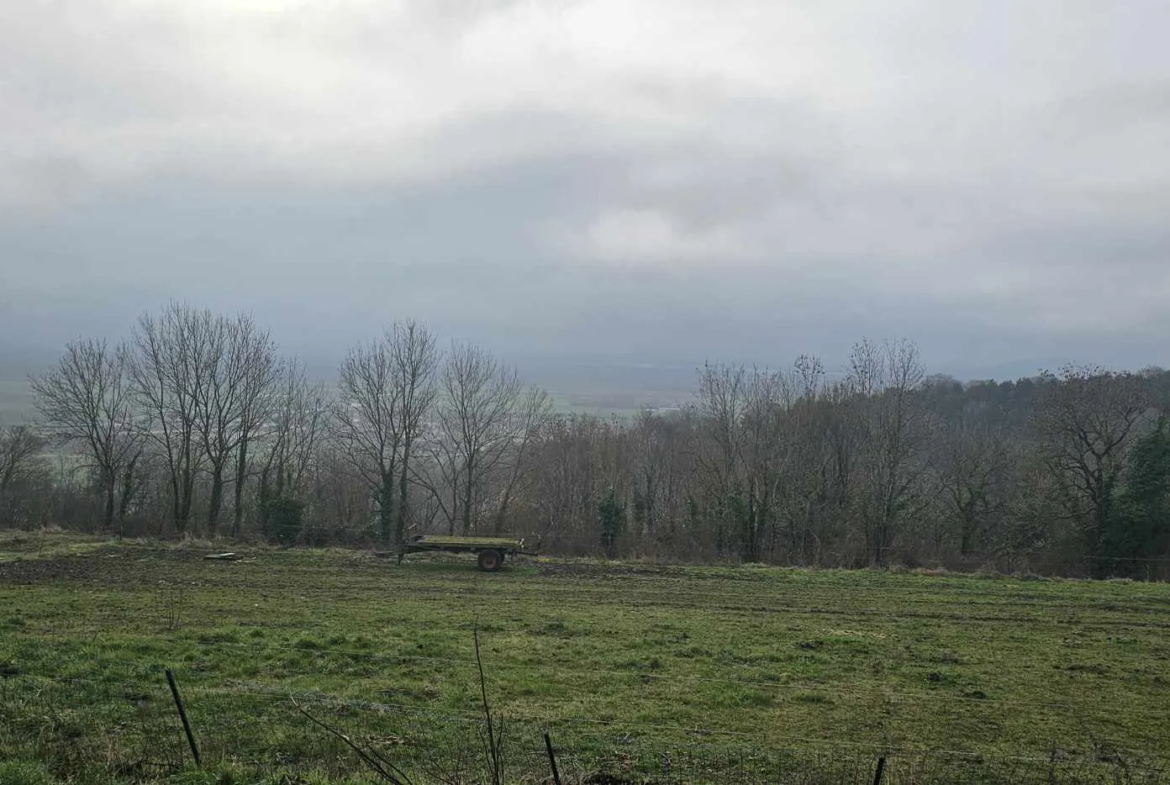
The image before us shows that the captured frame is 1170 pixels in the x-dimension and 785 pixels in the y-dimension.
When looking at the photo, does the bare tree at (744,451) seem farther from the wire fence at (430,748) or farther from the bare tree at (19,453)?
the bare tree at (19,453)

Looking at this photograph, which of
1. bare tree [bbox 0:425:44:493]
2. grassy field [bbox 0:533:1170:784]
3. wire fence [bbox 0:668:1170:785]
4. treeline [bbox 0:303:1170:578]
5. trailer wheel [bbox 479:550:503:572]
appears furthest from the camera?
bare tree [bbox 0:425:44:493]

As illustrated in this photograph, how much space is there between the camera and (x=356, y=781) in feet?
21.1

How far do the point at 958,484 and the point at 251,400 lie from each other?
36299mm

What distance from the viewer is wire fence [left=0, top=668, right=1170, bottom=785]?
6.99m

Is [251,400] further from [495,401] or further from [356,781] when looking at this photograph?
[356,781]

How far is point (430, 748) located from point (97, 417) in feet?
133

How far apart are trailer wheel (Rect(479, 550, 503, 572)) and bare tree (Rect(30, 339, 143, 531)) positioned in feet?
80.7

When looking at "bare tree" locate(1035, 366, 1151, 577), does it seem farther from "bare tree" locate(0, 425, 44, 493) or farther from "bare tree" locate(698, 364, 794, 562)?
"bare tree" locate(0, 425, 44, 493)

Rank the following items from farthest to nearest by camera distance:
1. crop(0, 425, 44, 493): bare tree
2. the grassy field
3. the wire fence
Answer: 1. crop(0, 425, 44, 493): bare tree
2. the grassy field
3. the wire fence

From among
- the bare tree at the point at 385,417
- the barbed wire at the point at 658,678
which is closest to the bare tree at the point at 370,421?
the bare tree at the point at 385,417

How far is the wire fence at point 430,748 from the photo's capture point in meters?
6.99

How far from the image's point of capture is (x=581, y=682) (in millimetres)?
10711

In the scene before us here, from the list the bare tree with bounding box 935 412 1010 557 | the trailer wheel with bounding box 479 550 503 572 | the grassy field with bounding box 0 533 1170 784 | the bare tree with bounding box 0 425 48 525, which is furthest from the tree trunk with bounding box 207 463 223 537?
the bare tree with bounding box 935 412 1010 557

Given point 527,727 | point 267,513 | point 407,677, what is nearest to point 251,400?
point 267,513
